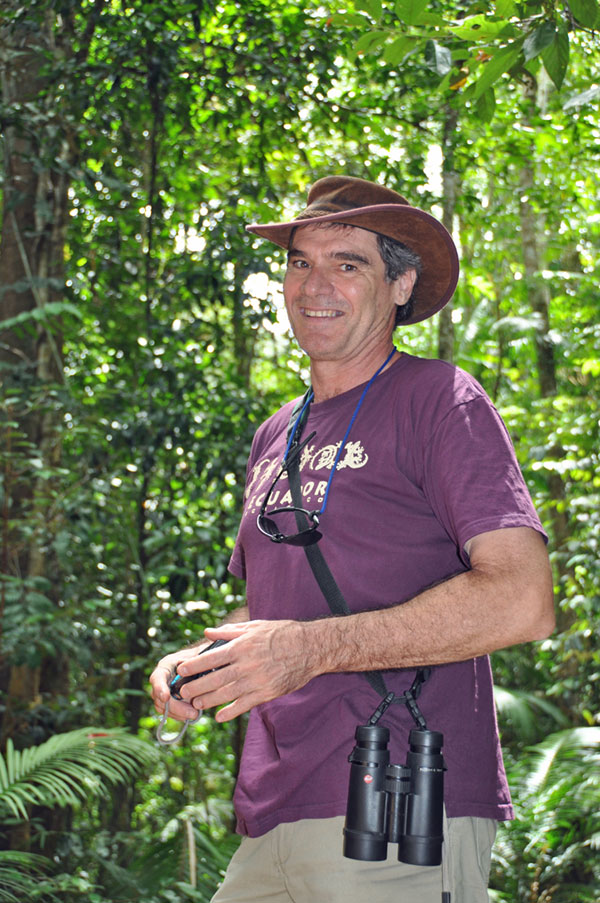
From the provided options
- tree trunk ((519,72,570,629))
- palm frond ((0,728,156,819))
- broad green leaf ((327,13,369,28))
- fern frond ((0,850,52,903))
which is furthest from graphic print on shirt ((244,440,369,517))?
tree trunk ((519,72,570,629))

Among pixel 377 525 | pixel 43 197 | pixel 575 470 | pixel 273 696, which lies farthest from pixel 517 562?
pixel 575 470

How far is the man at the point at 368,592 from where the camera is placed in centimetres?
164

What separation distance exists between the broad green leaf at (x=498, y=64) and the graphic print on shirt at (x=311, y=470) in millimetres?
1041

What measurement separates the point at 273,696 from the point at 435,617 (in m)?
0.33

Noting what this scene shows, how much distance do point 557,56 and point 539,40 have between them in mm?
93

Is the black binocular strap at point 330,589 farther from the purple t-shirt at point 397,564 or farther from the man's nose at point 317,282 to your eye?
the man's nose at point 317,282

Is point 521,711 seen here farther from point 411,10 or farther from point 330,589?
point 411,10

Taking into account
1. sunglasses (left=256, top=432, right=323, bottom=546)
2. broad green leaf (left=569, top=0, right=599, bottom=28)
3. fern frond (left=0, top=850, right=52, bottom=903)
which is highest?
broad green leaf (left=569, top=0, right=599, bottom=28)

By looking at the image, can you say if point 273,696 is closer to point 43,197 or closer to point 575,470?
point 43,197

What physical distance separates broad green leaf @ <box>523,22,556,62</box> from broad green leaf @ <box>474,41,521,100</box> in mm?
92

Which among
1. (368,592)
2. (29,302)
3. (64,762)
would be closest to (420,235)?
(368,592)

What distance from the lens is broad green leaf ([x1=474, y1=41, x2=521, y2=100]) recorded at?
2.28m

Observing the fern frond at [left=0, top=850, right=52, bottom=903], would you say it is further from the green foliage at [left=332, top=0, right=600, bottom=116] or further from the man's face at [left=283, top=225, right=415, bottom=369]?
the green foliage at [left=332, top=0, right=600, bottom=116]

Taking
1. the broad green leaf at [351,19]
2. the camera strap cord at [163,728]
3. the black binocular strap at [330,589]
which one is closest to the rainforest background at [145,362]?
the broad green leaf at [351,19]
